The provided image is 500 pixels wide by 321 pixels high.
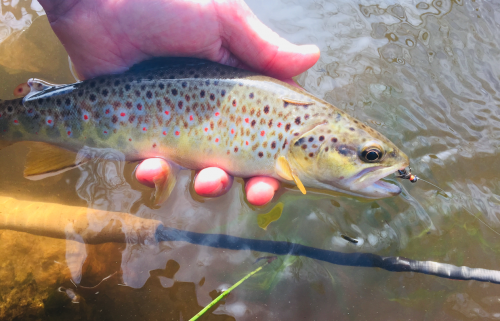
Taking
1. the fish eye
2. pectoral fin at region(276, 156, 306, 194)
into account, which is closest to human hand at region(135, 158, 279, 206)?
pectoral fin at region(276, 156, 306, 194)

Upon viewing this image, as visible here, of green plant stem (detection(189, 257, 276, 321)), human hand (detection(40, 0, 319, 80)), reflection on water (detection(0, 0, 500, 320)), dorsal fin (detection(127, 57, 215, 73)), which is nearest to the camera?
green plant stem (detection(189, 257, 276, 321))

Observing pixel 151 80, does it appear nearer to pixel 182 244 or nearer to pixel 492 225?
pixel 182 244

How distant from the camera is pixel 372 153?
2537mm

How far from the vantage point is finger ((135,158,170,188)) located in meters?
2.75

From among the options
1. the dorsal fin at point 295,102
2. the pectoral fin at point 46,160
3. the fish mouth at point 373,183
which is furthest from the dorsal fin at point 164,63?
the fish mouth at point 373,183

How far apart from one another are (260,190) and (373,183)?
1.02 m

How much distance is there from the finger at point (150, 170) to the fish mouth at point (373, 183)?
167cm

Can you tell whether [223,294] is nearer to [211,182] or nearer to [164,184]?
[211,182]

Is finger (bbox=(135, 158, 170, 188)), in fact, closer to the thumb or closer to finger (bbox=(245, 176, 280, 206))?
finger (bbox=(245, 176, 280, 206))

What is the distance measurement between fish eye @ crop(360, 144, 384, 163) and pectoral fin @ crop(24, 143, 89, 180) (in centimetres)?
265

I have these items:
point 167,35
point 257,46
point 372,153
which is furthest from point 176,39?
point 372,153

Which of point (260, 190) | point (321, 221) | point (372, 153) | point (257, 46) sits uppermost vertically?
point (257, 46)

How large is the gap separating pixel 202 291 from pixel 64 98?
2098 millimetres

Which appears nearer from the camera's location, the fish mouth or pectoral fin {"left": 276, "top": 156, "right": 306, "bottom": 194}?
the fish mouth
